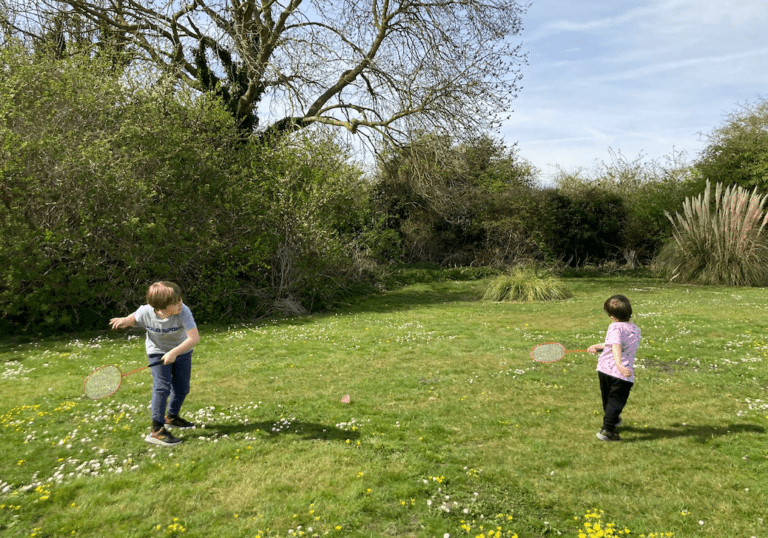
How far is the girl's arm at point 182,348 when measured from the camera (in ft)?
17.4

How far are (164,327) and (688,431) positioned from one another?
A: 6.05 meters

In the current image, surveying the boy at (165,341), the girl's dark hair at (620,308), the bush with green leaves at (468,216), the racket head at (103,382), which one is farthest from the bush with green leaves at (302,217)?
the girl's dark hair at (620,308)

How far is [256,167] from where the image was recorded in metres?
15.7

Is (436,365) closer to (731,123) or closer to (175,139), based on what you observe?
(175,139)

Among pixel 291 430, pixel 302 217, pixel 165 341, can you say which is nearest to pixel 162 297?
pixel 165 341

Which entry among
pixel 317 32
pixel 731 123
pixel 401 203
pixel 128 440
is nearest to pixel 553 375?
pixel 128 440

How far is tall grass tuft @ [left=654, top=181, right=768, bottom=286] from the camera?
704 inches

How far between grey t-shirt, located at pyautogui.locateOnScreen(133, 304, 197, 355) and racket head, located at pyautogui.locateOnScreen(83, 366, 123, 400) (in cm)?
84

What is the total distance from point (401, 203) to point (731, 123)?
17.4 m

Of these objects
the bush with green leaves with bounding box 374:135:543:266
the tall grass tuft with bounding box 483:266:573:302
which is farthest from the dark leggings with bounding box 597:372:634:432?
the bush with green leaves with bounding box 374:135:543:266

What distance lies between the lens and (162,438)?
217 inches

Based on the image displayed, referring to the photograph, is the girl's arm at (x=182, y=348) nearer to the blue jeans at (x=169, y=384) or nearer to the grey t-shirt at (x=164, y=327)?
the grey t-shirt at (x=164, y=327)

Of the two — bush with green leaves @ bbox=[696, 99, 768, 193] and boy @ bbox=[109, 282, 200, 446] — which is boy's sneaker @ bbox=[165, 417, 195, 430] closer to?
boy @ bbox=[109, 282, 200, 446]

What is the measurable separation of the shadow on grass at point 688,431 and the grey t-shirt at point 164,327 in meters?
5.05
